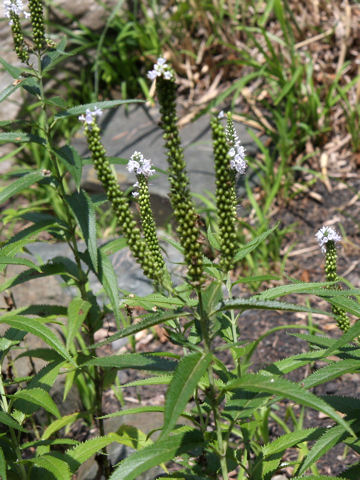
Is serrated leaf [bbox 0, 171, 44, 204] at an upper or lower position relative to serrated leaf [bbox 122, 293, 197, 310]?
upper

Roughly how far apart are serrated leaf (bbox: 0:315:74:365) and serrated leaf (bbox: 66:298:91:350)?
327 millimetres

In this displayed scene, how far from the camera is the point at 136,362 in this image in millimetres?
2150

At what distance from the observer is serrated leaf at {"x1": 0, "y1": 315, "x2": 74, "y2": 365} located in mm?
2613

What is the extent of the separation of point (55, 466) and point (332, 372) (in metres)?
1.25

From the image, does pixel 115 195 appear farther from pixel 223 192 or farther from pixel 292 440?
pixel 292 440

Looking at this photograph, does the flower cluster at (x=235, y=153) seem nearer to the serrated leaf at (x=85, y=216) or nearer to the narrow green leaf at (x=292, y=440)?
the serrated leaf at (x=85, y=216)

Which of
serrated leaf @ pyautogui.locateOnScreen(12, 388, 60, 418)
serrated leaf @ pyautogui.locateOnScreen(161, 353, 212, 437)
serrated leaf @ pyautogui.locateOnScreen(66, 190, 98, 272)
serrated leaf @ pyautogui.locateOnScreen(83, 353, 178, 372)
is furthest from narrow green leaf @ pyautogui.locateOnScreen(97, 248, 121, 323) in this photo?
serrated leaf @ pyautogui.locateOnScreen(161, 353, 212, 437)

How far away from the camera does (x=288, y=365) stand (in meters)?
2.48

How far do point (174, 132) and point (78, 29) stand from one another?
7.37m

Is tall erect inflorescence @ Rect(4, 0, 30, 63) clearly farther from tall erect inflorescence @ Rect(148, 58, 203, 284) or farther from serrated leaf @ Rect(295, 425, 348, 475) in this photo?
serrated leaf @ Rect(295, 425, 348, 475)

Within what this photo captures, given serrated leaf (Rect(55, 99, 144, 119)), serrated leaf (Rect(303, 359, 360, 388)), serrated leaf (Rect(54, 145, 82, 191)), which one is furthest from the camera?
serrated leaf (Rect(55, 99, 144, 119))

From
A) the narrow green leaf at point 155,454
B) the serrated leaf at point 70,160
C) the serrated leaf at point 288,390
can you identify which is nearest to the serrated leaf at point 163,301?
the serrated leaf at point 288,390

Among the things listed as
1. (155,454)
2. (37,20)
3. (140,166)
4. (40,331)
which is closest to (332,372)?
(155,454)

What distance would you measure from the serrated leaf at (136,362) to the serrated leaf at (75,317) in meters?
0.87
